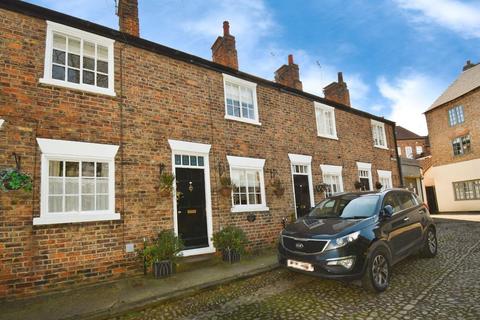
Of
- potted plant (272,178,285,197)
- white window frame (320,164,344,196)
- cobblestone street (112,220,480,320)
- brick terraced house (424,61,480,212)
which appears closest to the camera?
cobblestone street (112,220,480,320)

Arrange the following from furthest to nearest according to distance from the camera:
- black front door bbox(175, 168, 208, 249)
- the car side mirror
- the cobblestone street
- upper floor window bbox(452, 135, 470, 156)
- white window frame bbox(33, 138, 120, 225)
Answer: upper floor window bbox(452, 135, 470, 156)
black front door bbox(175, 168, 208, 249)
white window frame bbox(33, 138, 120, 225)
the car side mirror
the cobblestone street

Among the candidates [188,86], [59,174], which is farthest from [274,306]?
[188,86]

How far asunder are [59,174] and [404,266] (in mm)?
7909

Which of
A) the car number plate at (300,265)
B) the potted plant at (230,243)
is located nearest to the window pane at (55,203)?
the potted plant at (230,243)

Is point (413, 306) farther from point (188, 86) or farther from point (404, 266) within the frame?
point (188, 86)

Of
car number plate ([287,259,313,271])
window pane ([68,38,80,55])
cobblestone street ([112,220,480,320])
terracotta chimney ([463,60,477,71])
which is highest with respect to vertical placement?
terracotta chimney ([463,60,477,71])

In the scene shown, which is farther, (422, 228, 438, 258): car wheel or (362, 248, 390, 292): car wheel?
(422, 228, 438, 258): car wheel

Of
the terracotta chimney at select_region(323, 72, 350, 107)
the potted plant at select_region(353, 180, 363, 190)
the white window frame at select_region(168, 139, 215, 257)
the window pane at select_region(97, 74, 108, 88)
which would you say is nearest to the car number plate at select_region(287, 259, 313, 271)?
the white window frame at select_region(168, 139, 215, 257)

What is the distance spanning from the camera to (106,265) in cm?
623

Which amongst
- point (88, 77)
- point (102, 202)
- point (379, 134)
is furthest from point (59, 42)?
point (379, 134)

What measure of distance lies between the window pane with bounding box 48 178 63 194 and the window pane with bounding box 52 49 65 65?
9.02 feet

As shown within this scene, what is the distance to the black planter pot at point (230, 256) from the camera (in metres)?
7.43

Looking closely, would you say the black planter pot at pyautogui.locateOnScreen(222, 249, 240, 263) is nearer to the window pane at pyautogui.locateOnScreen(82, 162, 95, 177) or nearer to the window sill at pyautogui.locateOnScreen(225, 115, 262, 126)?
the window pane at pyautogui.locateOnScreen(82, 162, 95, 177)

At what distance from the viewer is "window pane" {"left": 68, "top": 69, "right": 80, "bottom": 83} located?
263 inches
